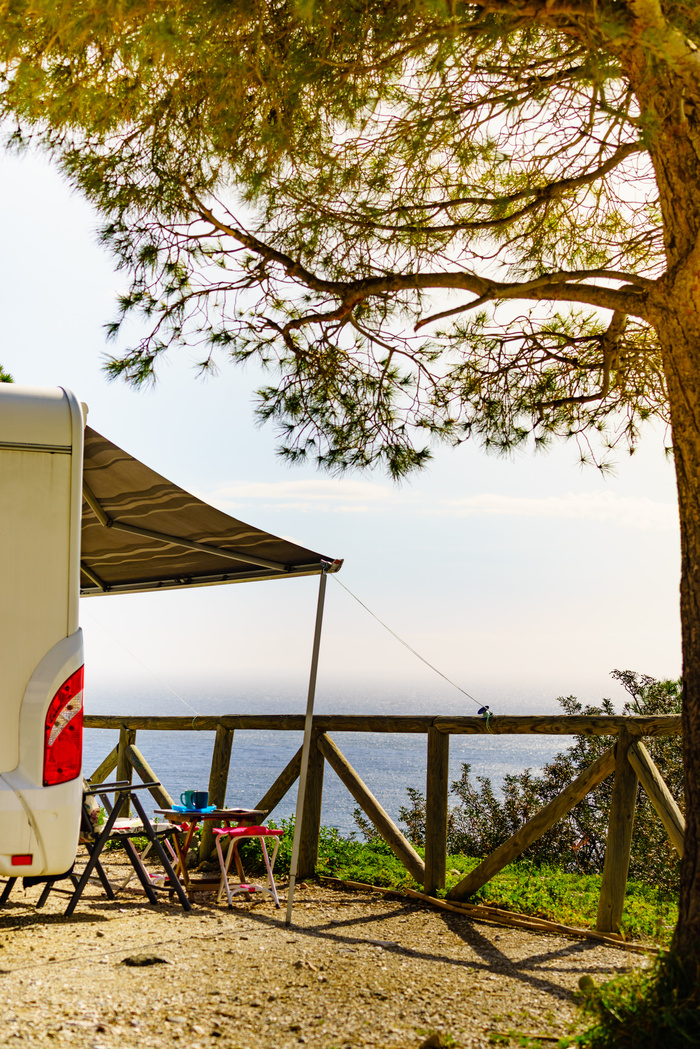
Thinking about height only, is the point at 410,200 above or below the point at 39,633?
above

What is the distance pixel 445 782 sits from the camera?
497 centimetres

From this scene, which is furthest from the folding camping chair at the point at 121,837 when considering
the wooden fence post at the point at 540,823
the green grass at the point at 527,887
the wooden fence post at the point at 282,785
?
the wooden fence post at the point at 540,823

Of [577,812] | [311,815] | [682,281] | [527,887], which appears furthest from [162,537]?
[577,812]

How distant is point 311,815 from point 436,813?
3.04 ft

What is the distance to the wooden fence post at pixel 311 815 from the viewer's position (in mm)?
5434

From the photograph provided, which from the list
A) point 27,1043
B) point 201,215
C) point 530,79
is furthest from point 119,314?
point 27,1043

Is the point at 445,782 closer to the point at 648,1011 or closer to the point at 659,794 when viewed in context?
the point at 659,794

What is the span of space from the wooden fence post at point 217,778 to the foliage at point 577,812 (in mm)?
3140

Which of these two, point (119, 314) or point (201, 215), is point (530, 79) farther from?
point (119, 314)

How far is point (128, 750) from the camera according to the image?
6.75 meters

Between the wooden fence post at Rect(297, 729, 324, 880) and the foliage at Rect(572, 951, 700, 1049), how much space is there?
2.87m

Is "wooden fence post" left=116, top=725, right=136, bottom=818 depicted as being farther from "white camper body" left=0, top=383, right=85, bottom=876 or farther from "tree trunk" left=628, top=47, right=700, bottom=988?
"tree trunk" left=628, top=47, right=700, bottom=988

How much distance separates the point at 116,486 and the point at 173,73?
209 centimetres

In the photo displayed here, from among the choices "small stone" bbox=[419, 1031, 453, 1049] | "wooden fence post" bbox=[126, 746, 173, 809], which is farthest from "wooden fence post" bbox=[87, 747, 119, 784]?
"small stone" bbox=[419, 1031, 453, 1049]
